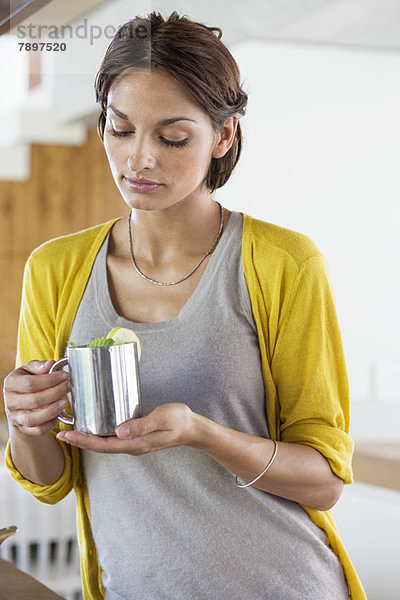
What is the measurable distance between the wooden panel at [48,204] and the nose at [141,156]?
156 inches

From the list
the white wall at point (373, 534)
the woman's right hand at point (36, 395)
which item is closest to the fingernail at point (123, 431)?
the woman's right hand at point (36, 395)

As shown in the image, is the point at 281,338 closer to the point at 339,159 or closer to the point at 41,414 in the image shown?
the point at 41,414

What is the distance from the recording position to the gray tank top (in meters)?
1.04

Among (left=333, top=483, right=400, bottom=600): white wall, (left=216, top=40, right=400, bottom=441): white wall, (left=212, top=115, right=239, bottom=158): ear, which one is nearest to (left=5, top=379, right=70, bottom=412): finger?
(left=212, top=115, right=239, bottom=158): ear

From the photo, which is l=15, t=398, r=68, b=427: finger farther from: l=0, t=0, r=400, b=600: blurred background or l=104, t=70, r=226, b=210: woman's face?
l=0, t=0, r=400, b=600: blurred background

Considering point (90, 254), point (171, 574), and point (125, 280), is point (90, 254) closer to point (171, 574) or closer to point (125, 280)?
point (125, 280)

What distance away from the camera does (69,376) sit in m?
0.94

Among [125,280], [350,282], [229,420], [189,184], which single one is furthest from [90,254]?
[350,282]

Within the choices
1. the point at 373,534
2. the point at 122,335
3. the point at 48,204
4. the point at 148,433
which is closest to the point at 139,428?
the point at 148,433

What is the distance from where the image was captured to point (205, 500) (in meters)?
1.05

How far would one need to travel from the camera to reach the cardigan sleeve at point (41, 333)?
1.11m

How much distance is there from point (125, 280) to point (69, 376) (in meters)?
0.23

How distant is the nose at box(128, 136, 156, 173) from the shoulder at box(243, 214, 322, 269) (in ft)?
0.61

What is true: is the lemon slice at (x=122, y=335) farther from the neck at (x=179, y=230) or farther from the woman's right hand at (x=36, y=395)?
the neck at (x=179, y=230)
